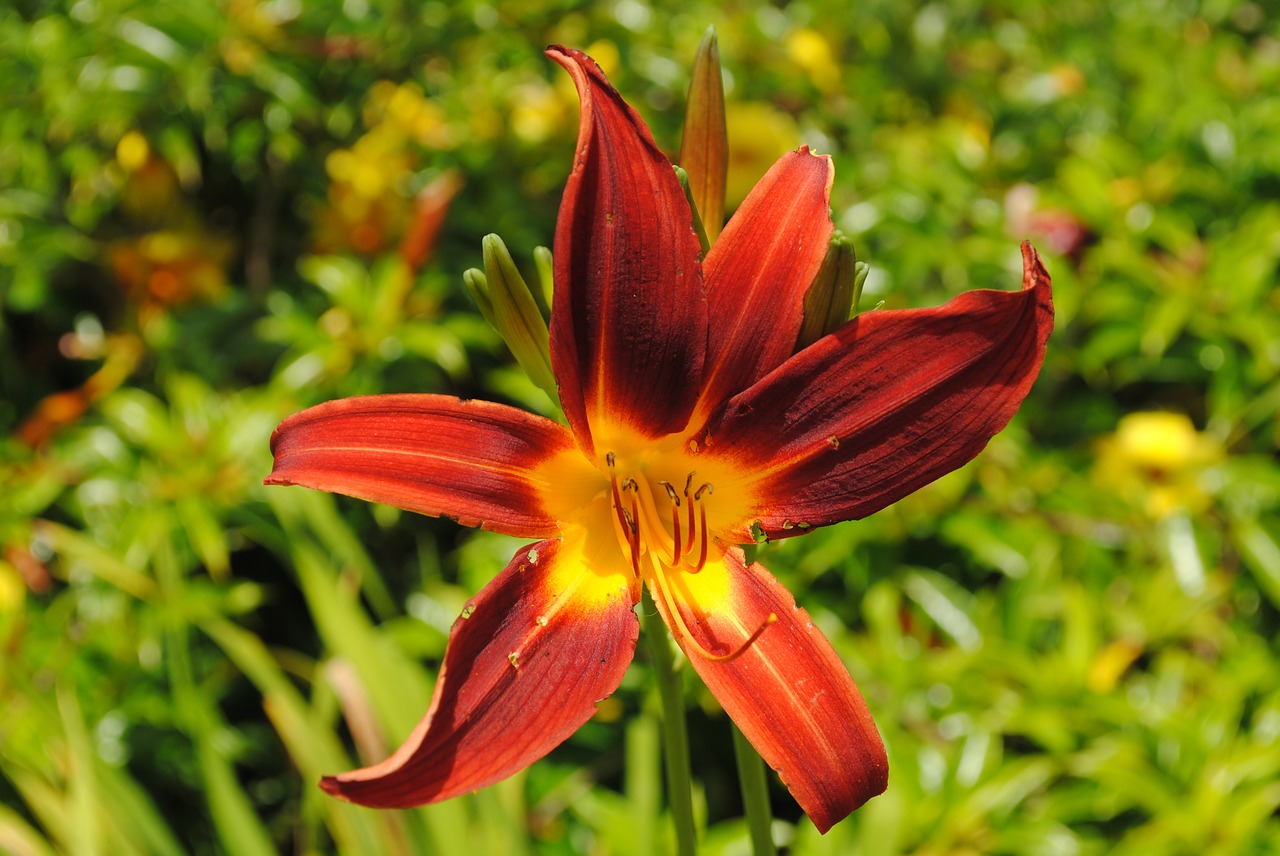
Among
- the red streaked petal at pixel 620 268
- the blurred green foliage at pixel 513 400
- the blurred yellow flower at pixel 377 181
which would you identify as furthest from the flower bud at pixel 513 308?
the blurred yellow flower at pixel 377 181

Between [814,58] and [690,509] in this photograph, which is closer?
[690,509]

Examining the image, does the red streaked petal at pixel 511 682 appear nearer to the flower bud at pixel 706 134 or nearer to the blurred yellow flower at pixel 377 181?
the flower bud at pixel 706 134

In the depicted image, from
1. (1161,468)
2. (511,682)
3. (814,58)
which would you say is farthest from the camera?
(814,58)

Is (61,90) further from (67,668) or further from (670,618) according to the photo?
(670,618)

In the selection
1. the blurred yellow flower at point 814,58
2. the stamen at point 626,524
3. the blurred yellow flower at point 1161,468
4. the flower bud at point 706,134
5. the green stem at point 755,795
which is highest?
the flower bud at point 706,134

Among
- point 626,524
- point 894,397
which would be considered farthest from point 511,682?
point 894,397

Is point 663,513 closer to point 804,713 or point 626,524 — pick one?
point 626,524
